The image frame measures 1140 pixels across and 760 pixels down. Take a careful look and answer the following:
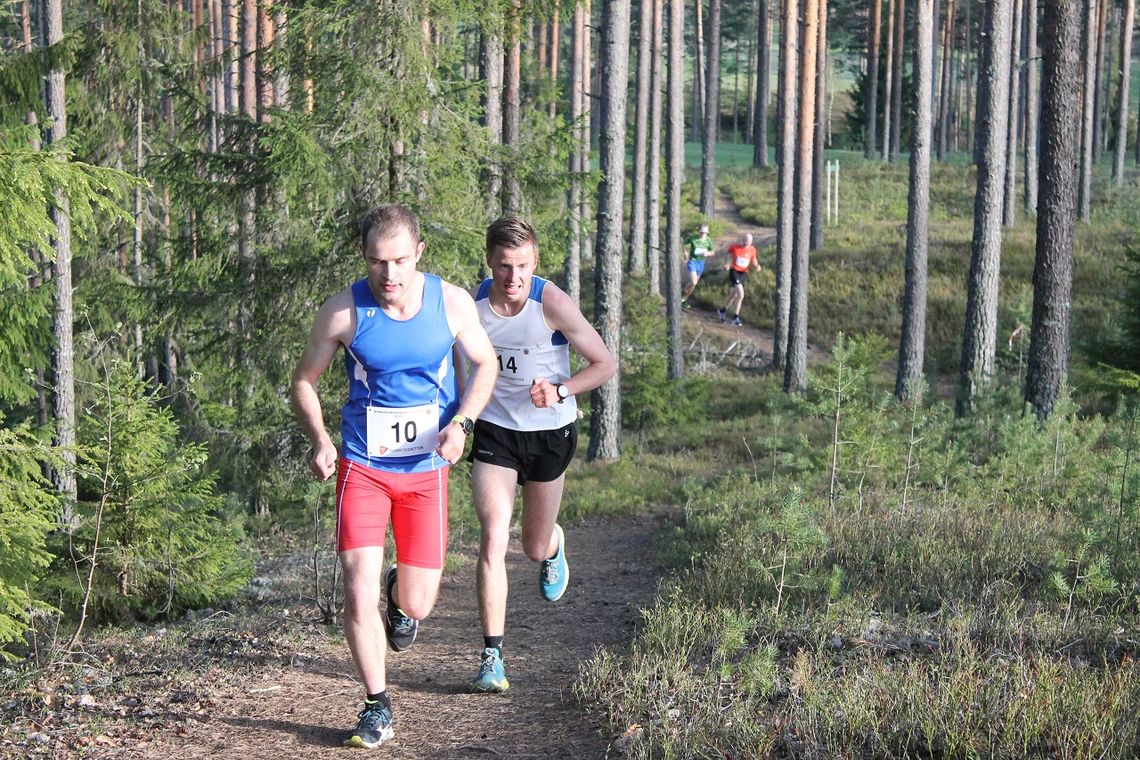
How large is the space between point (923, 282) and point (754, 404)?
4.93 meters

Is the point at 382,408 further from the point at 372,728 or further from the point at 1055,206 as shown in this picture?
the point at 1055,206

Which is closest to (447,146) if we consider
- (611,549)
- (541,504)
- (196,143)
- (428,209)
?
(428,209)

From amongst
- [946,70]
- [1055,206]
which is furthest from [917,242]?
[946,70]

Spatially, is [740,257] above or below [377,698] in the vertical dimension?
below

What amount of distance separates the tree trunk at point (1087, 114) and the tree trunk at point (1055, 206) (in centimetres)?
2393

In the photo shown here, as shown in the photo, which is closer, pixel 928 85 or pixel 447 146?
pixel 447 146

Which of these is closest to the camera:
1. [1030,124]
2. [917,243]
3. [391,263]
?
[391,263]

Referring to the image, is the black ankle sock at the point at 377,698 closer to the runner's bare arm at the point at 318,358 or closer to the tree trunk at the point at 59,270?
the runner's bare arm at the point at 318,358

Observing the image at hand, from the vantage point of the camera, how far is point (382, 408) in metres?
5.17

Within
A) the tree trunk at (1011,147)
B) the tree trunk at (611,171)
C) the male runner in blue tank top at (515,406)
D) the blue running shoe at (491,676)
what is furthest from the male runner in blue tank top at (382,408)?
the tree trunk at (1011,147)

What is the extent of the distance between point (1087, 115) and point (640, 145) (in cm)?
1639

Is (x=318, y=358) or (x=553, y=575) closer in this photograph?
(x=318, y=358)

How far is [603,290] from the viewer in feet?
58.7

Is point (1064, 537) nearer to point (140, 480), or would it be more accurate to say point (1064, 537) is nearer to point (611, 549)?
point (611, 549)
